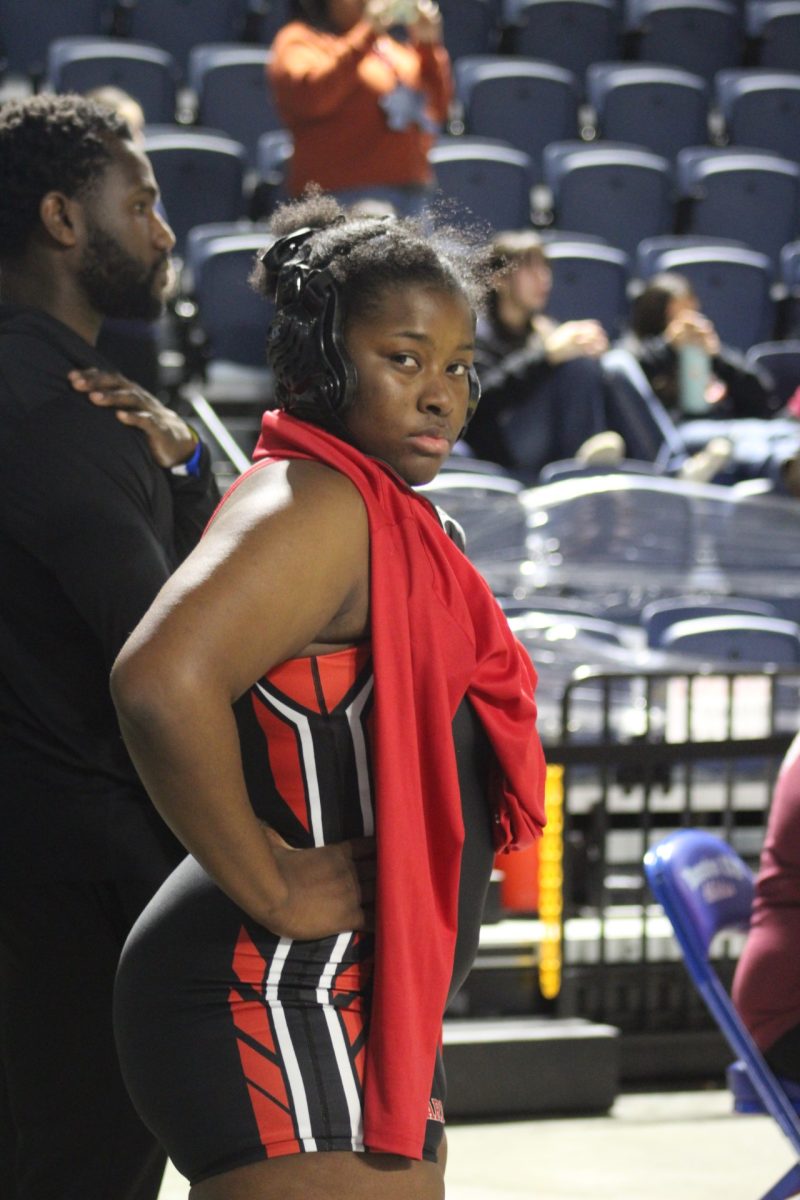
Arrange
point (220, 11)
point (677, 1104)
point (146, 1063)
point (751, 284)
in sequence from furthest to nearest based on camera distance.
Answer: point (220, 11), point (751, 284), point (677, 1104), point (146, 1063)

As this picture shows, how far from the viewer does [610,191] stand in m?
8.41

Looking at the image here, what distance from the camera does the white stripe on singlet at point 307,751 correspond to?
1.49 m

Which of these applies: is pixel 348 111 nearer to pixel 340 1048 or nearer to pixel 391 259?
pixel 391 259

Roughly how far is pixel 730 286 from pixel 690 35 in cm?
261

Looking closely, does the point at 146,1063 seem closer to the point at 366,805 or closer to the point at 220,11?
the point at 366,805

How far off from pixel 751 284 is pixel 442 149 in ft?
4.96

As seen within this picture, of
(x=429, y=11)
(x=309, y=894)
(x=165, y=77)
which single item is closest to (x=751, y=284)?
(x=429, y=11)

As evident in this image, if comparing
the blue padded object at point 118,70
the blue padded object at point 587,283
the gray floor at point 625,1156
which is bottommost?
the gray floor at point 625,1156

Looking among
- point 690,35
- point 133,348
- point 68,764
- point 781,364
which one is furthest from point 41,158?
point 690,35

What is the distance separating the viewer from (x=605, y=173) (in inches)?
328

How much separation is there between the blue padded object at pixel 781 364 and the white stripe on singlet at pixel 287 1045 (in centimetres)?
646

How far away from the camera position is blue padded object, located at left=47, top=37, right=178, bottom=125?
7746 millimetres

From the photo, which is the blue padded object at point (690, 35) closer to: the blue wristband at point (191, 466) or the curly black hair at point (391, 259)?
the blue wristband at point (191, 466)

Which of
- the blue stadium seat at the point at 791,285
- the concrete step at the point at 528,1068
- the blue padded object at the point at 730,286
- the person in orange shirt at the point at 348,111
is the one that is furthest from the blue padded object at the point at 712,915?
the blue stadium seat at the point at 791,285
